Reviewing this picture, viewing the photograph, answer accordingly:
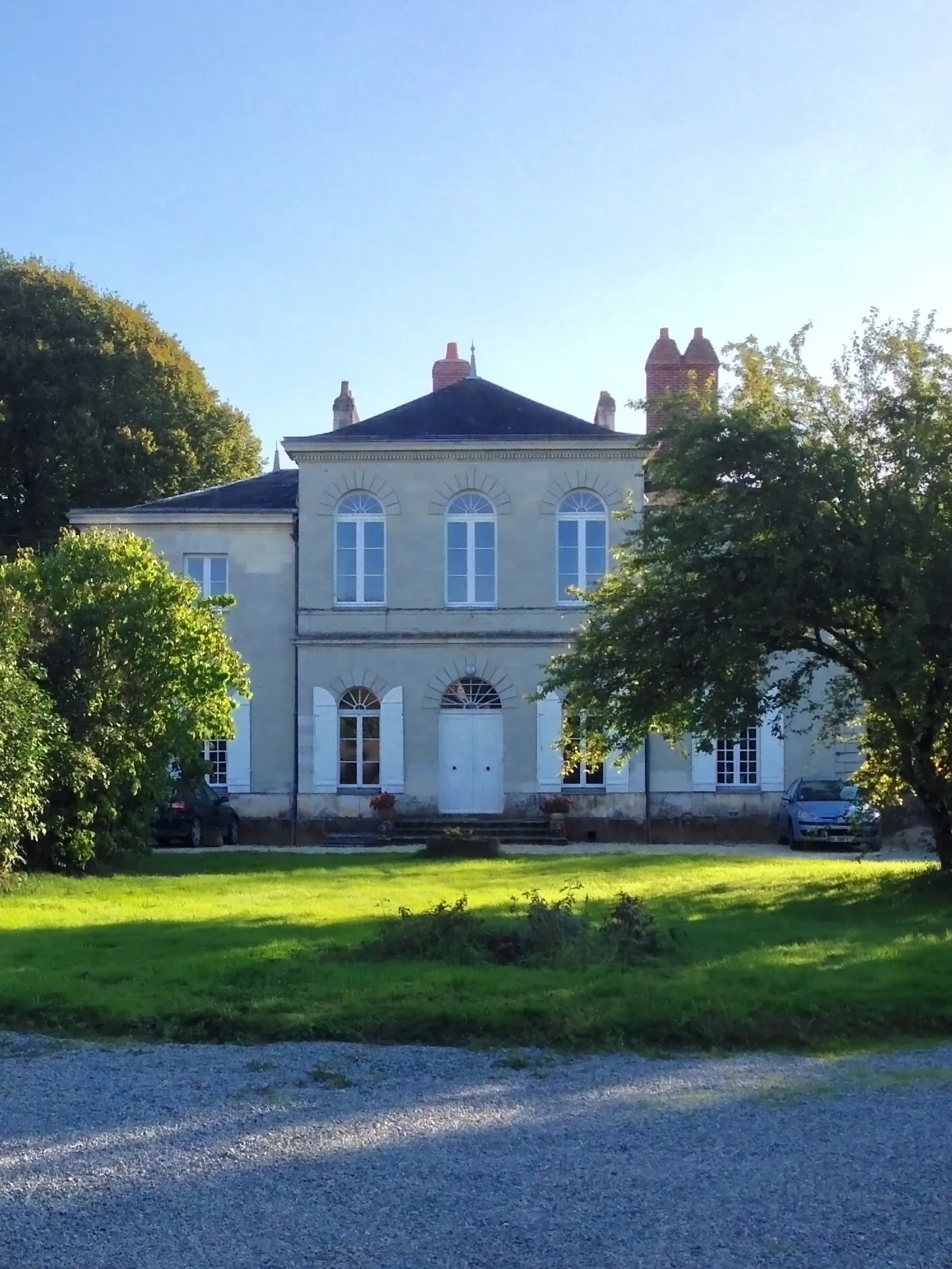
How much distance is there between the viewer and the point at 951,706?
43.2ft

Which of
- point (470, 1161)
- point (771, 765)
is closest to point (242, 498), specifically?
point (771, 765)

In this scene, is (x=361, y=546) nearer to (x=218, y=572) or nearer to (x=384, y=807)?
(x=218, y=572)

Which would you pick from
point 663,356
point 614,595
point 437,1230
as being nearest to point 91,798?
point 614,595

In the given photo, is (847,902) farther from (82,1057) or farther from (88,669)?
(88,669)

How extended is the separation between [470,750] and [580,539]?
479 centimetres

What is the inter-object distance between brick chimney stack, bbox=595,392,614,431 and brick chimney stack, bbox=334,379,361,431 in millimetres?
5699

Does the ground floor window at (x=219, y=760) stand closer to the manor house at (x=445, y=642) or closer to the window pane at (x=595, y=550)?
the manor house at (x=445, y=642)

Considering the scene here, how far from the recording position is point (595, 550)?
90.9 ft

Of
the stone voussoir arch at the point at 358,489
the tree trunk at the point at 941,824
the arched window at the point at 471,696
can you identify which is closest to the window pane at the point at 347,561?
the stone voussoir arch at the point at 358,489

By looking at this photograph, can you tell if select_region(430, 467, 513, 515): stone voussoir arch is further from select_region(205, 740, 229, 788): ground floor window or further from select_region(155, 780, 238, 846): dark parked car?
select_region(155, 780, 238, 846): dark parked car

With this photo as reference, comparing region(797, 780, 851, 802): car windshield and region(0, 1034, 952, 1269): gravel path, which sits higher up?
region(797, 780, 851, 802): car windshield

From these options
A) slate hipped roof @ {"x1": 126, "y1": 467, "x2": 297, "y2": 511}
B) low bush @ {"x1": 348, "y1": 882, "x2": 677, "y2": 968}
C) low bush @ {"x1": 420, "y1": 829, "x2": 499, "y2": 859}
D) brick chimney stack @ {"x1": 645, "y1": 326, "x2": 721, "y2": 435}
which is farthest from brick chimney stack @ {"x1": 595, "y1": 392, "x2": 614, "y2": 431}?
low bush @ {"x1": 348, "y1": 882, "x2": 677, "y2": 968}

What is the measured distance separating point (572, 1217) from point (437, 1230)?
1.61ft

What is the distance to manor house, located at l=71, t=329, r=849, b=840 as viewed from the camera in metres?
27.5
